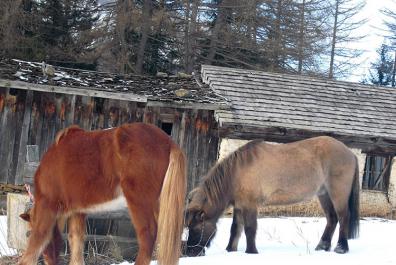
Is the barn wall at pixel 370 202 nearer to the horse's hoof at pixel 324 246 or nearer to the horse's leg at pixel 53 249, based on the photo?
the horse's hoof at pixel 324 246

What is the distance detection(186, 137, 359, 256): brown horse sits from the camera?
7.71 meters

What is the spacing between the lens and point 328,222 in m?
8.11

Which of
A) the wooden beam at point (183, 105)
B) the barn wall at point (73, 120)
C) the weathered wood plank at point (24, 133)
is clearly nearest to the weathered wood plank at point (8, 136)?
the barn wall at point (73, 120)

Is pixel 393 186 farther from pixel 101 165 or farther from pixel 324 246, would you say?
pixel 101 165

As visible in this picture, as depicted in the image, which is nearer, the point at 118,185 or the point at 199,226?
the point at 118,185

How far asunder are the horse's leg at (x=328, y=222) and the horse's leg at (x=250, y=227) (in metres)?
0.96

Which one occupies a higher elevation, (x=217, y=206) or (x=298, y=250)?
(x=217, y=206)

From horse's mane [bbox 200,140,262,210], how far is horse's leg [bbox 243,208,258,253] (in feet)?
1.26

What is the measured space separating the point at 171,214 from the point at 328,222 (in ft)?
13.7

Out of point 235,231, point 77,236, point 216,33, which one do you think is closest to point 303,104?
point 235,231

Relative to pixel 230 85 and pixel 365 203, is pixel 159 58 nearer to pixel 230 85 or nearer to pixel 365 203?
pixel 230 85

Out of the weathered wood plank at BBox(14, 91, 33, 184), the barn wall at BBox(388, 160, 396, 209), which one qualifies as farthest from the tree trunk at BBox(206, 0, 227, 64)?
the weathered wood plank at BBox(14, 91, 33, 184)

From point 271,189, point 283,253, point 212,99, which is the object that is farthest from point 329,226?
point 212,99

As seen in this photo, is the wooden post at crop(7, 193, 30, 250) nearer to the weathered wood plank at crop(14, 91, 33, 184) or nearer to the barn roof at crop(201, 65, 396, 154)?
the weathered wood plank at crop(14, 91, 33, 184)
